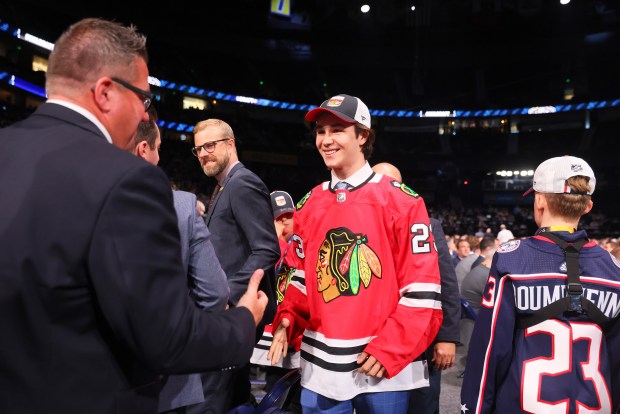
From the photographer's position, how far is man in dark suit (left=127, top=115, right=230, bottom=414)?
5.52 feet

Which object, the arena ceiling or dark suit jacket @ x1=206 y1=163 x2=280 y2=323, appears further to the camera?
the arena ceiling

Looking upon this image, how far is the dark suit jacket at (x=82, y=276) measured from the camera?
921 mm

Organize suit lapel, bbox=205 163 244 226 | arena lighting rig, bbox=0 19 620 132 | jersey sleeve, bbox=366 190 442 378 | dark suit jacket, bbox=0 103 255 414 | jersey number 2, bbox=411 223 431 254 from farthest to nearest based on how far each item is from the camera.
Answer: arena lighting rig, bbox=0 19 620 132 → suit lapel, bbox=205 163 244 226 → jersey number 2, bbox=411 223 431 254 → jersey sleeve, bbox=366 190 442 378 → dark suit jacket, bbox=0 103 255 414

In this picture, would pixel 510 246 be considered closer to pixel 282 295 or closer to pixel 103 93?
pixel 282 295

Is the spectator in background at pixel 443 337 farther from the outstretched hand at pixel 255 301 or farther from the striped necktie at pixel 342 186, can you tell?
the outstretched hand at pixel 255 301

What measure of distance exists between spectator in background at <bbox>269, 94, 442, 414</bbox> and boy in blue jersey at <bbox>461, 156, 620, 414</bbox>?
0.28 meters

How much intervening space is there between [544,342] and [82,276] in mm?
1725

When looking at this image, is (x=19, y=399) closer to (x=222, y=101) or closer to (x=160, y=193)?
(x=160, y=193)

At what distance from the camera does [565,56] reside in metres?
24.1

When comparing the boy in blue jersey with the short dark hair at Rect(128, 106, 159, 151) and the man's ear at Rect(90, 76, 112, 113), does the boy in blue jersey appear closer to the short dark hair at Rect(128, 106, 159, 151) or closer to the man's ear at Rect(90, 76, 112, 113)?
the short dark hair at Rect(128, 106, 159, 151)

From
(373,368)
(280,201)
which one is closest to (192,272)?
(373,368)

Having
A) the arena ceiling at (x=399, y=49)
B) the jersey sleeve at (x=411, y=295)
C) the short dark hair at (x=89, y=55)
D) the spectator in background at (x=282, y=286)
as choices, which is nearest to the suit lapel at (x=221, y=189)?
the spectator in background at (x=282, y=286)

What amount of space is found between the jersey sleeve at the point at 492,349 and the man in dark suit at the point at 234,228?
0.99 metres

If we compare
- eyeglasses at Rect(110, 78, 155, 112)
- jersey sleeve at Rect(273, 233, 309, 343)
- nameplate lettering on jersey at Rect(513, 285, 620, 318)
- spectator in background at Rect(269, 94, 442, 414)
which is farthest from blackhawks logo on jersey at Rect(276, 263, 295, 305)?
eyeglasses at Rect(110, 78, 155, 112)
